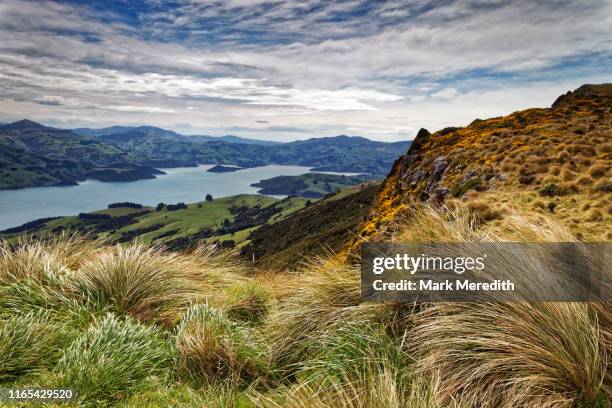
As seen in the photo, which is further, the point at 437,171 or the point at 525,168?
the point at 437,171

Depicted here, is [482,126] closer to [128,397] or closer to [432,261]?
[432,261]

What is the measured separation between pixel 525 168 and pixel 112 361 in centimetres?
1972

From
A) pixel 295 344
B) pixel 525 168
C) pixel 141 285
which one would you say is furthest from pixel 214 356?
pixel 525 168

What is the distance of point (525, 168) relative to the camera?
18344mm

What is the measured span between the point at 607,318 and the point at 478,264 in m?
1.19

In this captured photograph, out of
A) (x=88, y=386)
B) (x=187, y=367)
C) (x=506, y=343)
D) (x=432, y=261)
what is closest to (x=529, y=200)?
(x=432, y=261)

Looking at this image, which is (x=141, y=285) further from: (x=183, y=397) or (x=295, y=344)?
(x=295, y=344)

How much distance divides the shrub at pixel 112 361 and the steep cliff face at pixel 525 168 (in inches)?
239

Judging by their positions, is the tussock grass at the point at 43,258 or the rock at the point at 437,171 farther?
the rock at the point at 437,171

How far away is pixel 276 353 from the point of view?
174 inches

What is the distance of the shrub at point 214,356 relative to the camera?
4.13 metres

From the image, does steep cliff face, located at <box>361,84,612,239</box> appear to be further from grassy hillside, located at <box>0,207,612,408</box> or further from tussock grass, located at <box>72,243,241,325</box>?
tussock grass, located at <box>72,243,241,325</box>

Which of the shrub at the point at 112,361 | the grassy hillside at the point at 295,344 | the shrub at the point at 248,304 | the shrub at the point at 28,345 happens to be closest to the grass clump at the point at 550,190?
the grassy hillside at the point at 295,344

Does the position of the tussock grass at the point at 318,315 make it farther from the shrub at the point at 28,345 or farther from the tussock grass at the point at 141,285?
the shrub at the point at 28,345
